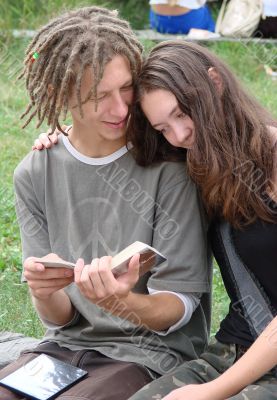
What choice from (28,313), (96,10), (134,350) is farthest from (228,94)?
(28,313)

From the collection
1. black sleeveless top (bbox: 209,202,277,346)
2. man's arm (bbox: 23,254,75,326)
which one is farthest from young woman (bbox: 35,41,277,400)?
man's arm (bbox: 23,254,75,326)

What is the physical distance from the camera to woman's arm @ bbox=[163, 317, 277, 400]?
1.99 metres

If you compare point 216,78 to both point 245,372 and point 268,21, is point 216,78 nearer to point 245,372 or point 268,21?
point 245,372

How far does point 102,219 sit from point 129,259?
38 centimetres

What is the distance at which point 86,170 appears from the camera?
7.85ft

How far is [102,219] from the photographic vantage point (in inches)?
93.2

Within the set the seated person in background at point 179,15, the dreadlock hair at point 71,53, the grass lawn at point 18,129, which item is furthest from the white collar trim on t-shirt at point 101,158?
the seated person in background at point 179,15

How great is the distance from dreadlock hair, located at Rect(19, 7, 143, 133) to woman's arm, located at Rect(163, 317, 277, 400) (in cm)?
81

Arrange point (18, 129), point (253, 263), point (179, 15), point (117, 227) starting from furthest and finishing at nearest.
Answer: point (179, 15) → point (18, 129) → point (117, 227) → point (253, 263)

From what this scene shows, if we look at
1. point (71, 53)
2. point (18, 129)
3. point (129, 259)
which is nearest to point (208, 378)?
point (129, 259)

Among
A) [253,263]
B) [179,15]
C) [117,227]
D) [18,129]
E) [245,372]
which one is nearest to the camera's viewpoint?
[245,372]

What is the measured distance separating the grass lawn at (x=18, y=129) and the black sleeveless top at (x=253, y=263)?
0.97 metres

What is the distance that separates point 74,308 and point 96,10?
88cm

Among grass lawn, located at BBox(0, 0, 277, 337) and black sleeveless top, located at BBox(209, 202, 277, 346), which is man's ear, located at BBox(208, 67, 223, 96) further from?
grass lawn, located at BBox(0, 0, 277, 337)
